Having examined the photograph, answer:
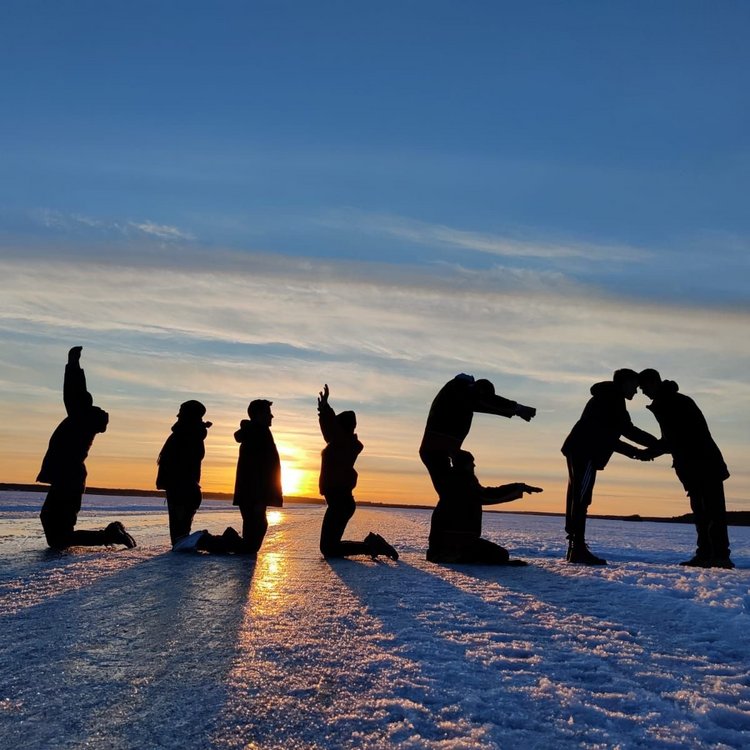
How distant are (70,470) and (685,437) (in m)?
7.97

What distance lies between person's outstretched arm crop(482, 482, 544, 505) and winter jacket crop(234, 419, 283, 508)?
3022 mm

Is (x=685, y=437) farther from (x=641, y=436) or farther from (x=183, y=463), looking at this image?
(x=183, y=463)

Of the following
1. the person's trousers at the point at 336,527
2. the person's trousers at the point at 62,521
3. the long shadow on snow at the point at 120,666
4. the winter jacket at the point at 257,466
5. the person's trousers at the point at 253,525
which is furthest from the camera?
the winter jacket at the point at 257,466

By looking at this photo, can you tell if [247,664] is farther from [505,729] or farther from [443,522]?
[443,522]

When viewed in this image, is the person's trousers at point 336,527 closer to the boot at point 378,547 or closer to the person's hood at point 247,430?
the boot at point 378,547

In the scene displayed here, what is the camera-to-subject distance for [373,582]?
7871mm

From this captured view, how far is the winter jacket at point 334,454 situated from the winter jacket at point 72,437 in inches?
124

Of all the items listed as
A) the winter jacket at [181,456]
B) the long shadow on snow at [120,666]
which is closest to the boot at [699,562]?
the long shadow on snow at [120,666]

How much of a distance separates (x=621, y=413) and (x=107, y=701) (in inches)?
332

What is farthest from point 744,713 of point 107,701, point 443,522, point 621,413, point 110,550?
point 110,550

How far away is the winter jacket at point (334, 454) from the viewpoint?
10961 mm

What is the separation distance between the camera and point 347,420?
36.6ft

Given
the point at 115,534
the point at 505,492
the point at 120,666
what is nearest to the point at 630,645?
the point at 120,666

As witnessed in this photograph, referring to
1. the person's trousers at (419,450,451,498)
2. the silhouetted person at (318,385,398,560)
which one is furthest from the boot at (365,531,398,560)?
the person's trousers at (419,450,451,498)
